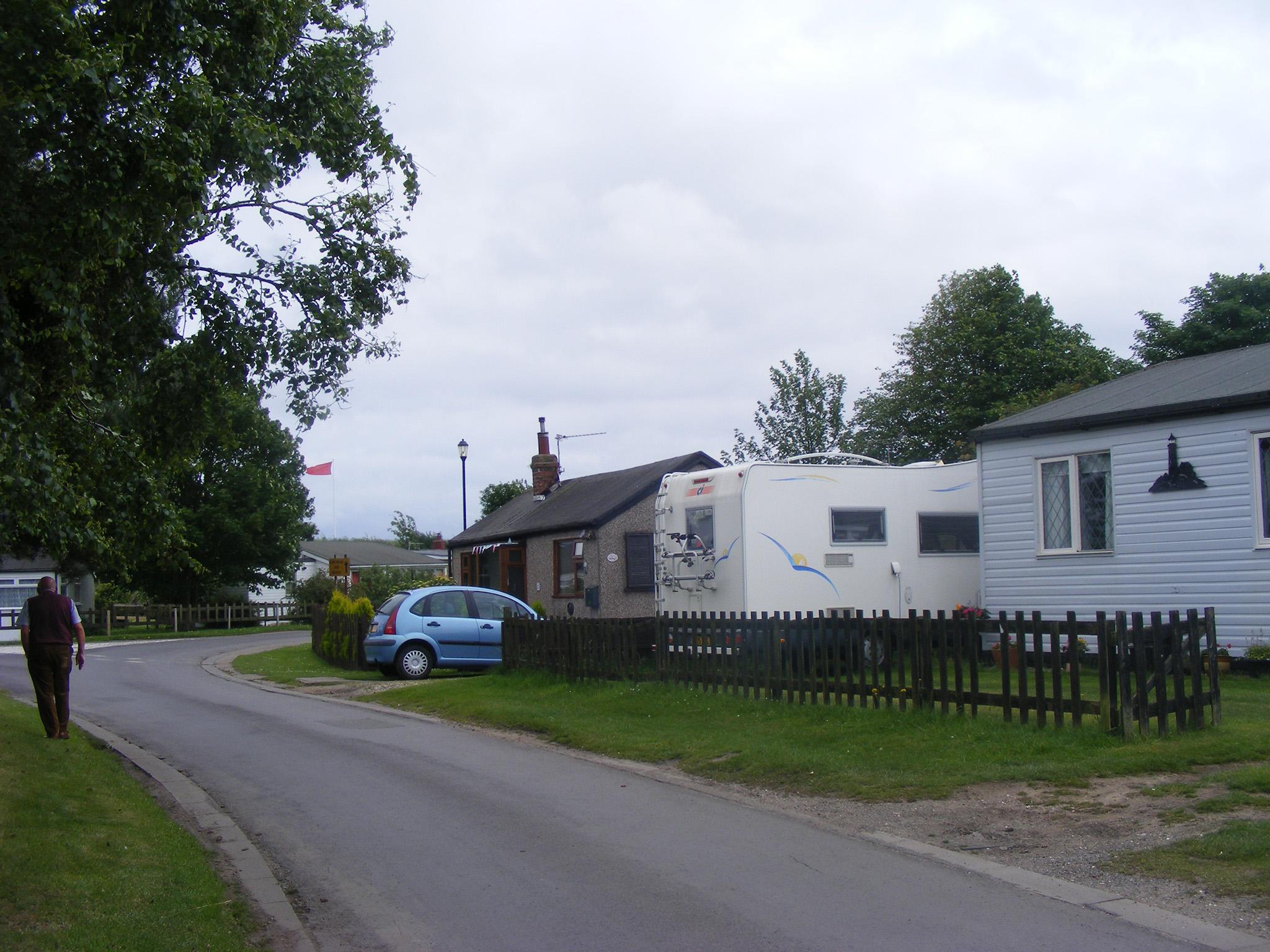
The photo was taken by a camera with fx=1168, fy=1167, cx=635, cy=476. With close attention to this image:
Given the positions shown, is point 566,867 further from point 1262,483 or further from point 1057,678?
point 1262,483

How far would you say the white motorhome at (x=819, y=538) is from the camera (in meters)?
17.3

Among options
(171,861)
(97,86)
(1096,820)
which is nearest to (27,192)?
(97,86)

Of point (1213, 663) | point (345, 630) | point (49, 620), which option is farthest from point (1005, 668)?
point (345, 630)

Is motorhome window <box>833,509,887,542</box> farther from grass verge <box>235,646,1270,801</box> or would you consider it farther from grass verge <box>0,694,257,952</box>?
grass verge <box>0,694,257,952</box>

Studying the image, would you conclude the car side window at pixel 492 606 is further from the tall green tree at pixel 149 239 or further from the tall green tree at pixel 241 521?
the tall green tree at pixel 241 521

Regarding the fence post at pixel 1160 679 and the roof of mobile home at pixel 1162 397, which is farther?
the roof of mobile home at pixel 1162 397

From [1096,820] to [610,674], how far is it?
9.31 metres

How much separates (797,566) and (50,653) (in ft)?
33.0

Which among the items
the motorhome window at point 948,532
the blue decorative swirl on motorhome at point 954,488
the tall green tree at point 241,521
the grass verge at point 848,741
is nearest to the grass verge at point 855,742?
the grass verge at point 848,741

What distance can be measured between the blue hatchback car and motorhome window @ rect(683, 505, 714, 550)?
3.73 meters

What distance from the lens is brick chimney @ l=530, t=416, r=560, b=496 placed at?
33.9 meters

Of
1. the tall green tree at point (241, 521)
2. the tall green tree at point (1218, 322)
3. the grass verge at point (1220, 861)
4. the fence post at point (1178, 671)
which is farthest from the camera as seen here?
the tall green tree at point (241, 521)

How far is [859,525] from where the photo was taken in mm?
18281

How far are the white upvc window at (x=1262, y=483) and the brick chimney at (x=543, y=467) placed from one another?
21438 millimetres
